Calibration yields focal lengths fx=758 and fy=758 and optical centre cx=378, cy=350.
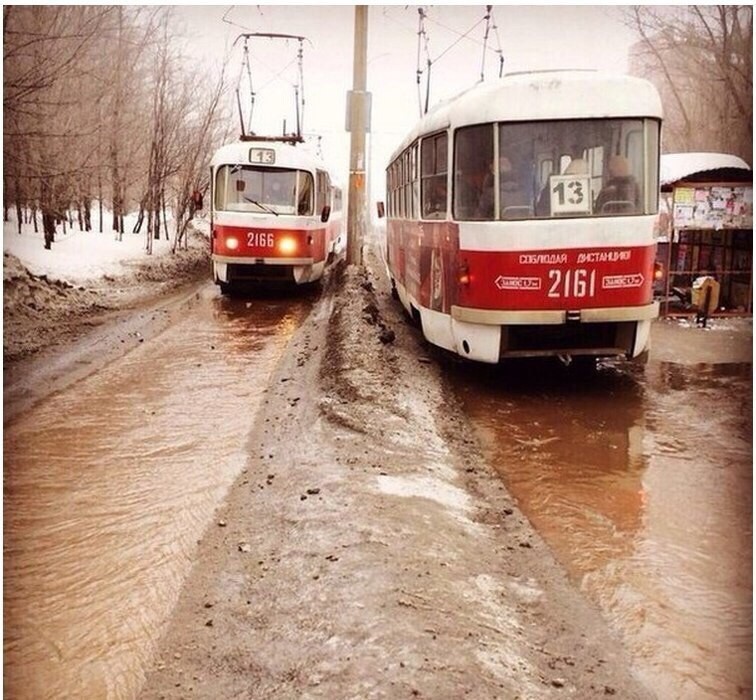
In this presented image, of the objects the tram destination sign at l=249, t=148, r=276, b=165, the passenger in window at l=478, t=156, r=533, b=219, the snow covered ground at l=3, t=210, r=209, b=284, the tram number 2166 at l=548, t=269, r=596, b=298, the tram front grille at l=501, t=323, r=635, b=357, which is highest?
the tram destination sign at l=249, t=148, r=276, b=165

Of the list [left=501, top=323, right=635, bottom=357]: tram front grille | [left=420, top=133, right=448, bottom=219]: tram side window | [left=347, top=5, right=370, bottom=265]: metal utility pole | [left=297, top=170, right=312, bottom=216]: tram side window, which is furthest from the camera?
[left=297, top=170, right=312, bottom=216]: tram side window

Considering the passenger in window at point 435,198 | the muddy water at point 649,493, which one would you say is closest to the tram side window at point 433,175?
the passenger in window at point 435,198

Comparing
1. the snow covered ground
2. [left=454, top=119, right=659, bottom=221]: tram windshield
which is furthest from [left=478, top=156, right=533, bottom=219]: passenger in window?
the snow covered ground

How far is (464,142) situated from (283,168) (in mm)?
6324

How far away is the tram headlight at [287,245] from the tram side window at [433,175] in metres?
4.98

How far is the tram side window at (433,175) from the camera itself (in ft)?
20.9

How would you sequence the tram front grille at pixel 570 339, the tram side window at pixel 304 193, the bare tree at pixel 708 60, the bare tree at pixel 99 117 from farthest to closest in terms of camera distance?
the tram side window at pixel 304 193 < the tram front grille at pixel 570 339 < the bare tree at pixel 99 117 < the bare tree at pixel 708 60

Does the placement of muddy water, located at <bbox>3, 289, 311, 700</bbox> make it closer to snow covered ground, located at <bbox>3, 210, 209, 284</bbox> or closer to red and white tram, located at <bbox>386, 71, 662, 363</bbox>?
snow covered ground, located at <bbox>3, 210, 209, 284</bbox>

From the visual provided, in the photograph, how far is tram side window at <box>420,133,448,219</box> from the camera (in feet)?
20.9

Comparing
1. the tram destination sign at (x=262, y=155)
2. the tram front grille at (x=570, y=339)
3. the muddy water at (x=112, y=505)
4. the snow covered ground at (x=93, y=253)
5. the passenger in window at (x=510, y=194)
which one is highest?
the tram destination sign at (x=262, y=155)

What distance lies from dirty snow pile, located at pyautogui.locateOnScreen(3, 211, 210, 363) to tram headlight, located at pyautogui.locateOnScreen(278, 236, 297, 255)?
2385 millimetres

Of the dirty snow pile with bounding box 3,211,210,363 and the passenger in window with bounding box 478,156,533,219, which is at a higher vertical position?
the passenger in window with bounding box 478,156,533,219

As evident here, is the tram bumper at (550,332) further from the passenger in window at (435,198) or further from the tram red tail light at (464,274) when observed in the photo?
the passenger in window at (435,198)

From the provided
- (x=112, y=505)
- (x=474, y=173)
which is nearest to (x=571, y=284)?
(x=474, y=173)
